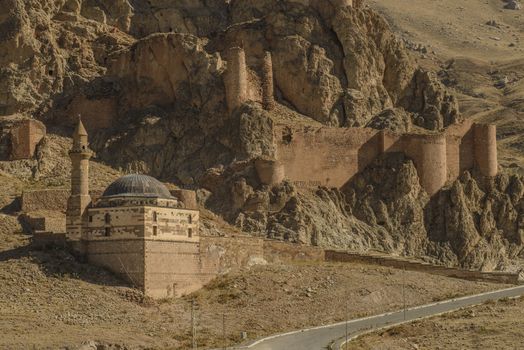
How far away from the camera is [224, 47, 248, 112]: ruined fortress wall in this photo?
88.3 meters

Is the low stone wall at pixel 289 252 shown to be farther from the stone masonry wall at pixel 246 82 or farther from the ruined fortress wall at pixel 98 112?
the ruined fortress wall at pixel 98 112

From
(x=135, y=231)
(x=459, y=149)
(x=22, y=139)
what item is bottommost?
(x=135, y=231)

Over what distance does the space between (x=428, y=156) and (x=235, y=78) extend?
1325 cm

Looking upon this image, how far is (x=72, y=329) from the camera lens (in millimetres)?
61562

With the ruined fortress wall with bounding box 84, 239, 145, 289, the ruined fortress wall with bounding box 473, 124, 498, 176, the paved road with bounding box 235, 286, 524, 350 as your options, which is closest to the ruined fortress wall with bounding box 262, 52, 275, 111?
the ruined fortress wall with bounding box 473, 124, 498, 176

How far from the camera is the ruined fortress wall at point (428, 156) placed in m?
93.4

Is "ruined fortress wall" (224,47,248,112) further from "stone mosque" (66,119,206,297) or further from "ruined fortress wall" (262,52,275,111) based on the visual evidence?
"stone mosque" (66,119,206,297)

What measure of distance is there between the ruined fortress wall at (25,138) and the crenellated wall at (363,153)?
12165 millimetres

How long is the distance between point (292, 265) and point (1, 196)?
14478mm

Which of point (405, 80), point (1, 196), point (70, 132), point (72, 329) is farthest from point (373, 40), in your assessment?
point (72, 329)

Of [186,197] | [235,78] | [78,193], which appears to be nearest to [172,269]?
[78,193]

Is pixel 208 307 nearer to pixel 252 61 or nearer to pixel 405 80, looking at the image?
pixel 252 61

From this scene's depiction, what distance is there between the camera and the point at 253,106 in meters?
88.7

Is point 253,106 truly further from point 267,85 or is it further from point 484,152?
point 484,152
